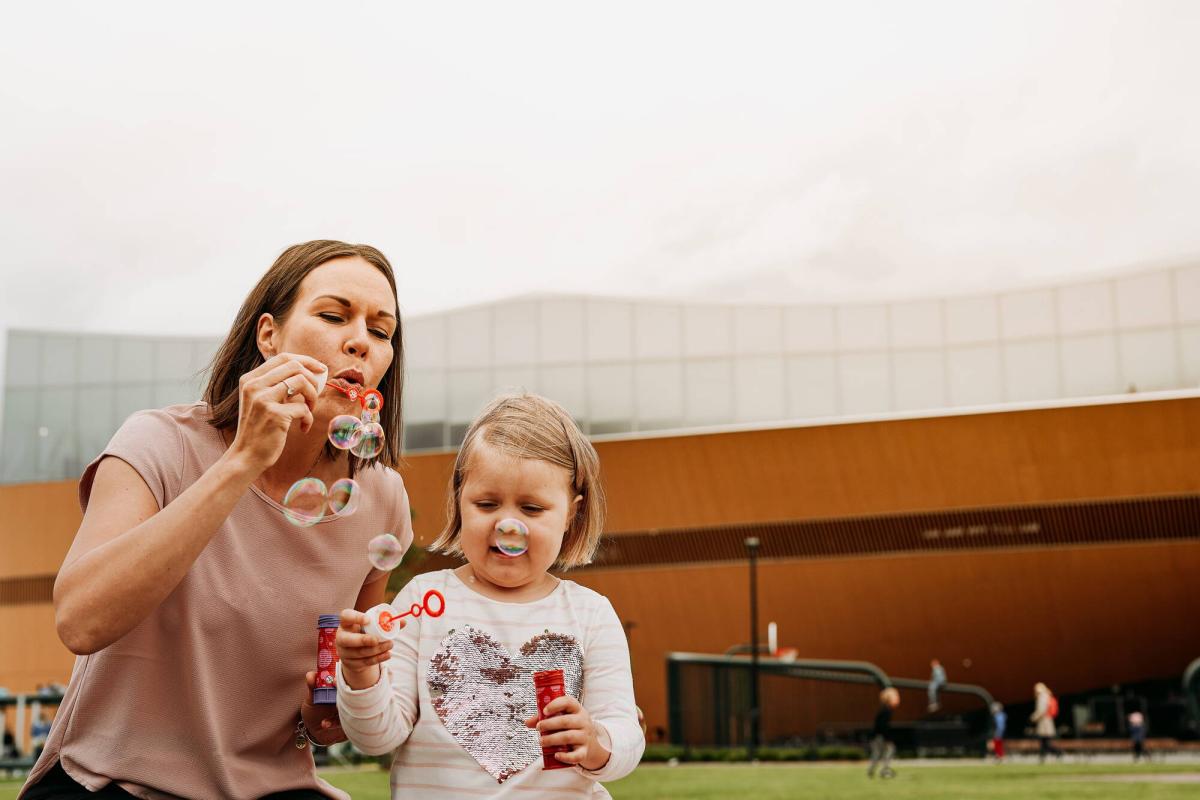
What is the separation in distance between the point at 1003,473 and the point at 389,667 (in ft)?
102

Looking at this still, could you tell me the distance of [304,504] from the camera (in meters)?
2.83

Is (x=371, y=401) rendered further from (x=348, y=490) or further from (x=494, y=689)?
(x=494, y=689)

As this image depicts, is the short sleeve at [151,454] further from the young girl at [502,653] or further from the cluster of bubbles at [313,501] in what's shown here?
the young girl at [502,653]

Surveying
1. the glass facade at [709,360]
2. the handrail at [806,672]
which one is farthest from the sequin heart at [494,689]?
the glass facade at [709,360]

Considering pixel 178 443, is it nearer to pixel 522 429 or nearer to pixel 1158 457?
pixel 522 429

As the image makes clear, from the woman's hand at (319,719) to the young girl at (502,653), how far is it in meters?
0.16

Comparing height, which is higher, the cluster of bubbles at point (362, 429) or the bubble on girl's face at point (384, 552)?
the cluster of bubbles at point (362, 429)

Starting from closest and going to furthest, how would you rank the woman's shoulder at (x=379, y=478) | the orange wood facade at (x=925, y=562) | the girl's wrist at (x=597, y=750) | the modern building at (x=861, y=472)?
the girl's wrist at (x=597, y=750), the woman's shoulder at (x=379, y=478), the orange wood facade at (x=925, y=562), the modern building at (x=861, y=472)

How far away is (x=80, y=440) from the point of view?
131 feet

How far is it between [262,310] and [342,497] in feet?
1.56

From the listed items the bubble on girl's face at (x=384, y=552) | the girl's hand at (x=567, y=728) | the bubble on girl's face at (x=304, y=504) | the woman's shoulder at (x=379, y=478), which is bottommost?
the girl's hand at (x=567, y=728)

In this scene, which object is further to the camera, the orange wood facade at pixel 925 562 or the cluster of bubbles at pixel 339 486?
the orange wood facade at pixel 925 562

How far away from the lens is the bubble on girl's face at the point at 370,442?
2.98 meters

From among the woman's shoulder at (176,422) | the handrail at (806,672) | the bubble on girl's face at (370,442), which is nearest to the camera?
the woman's shoulder at (176,422)
